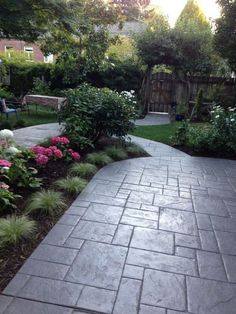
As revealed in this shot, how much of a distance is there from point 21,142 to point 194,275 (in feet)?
15.0

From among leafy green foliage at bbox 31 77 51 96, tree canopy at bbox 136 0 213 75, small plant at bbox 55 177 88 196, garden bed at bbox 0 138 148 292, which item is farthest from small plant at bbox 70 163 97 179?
leafy green foliage at bbox 31 77 51 96

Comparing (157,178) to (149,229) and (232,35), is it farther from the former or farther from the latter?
(232,35)

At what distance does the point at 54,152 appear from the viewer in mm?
4469

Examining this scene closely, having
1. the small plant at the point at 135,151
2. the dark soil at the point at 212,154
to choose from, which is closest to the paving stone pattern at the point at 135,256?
the small plant at the point at 135,151

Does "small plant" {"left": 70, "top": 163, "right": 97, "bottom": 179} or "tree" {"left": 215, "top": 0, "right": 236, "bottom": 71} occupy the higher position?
"tree" {"left": 215, "top": 0, "right": 236, "bottom": 71}

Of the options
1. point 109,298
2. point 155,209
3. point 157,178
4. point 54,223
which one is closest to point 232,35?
point 157,178

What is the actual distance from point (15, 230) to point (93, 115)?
11.0 feet

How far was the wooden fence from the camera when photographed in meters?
11.6

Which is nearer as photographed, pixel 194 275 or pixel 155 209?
pixel 194 275

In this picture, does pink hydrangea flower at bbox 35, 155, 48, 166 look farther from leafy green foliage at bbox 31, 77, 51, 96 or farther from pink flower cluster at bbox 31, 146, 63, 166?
leafy green foliage at bbox 31, 77, 51, 96

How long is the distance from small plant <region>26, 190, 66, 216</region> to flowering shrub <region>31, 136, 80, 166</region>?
2.83 feet

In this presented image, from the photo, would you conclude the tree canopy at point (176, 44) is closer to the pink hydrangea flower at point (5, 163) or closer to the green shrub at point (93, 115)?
the green shrub at point (93, 115)

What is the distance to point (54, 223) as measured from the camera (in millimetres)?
2922

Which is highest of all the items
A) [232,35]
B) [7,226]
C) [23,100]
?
[232,35]
